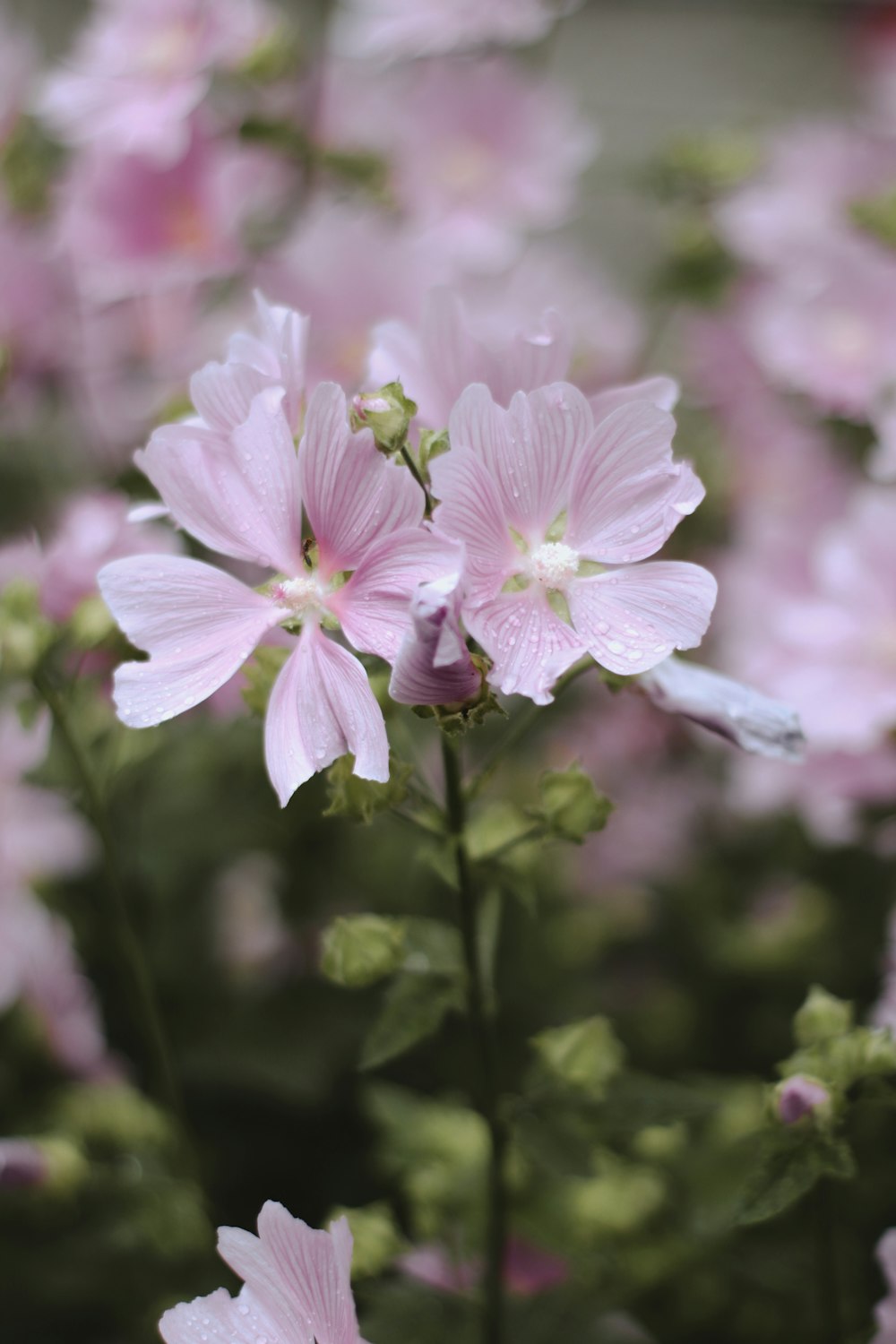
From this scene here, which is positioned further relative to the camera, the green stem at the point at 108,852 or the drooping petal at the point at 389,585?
the green stem at the point at 108,852

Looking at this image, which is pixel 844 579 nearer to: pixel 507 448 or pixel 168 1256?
pixel 507 448

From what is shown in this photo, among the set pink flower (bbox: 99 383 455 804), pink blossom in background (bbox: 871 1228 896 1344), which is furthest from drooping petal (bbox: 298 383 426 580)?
pink blossom in background (bbox: 871 1228 896 1344)

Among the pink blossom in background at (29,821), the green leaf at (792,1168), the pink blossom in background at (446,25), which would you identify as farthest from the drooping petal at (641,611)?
the pink blossom in background at (446,25)

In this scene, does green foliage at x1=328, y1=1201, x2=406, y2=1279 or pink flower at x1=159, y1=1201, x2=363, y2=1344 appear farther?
green foliage at x1=328, y1=1201, x2=406, y2=1279

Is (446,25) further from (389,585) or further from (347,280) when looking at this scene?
(389,585)

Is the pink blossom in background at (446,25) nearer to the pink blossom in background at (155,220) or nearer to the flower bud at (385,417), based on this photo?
the pink blossom in background at (155,220)

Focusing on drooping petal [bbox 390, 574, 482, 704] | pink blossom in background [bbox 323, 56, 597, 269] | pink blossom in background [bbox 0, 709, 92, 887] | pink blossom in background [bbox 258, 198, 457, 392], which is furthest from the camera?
pink blossom in background [bbox 323, 56, 597, 269]

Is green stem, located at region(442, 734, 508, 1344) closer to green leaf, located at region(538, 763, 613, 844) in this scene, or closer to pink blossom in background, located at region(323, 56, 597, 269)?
green leaf, located at region(538, 763, 613, 844)
